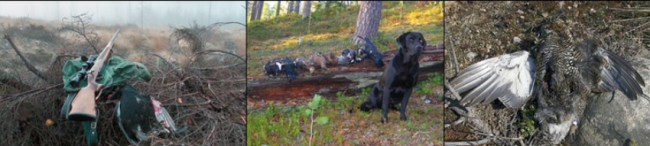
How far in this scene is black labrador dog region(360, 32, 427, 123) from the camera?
429cm

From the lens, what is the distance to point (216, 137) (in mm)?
4656

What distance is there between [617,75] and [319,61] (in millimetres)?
2888

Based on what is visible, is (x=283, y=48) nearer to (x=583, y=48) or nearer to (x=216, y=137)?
(x=216, y=137)

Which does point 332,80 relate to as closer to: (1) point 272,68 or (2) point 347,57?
(2) point 347,57

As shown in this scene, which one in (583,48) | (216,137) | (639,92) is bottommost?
(216,137)

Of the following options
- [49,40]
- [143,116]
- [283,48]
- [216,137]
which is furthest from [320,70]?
[49,40]

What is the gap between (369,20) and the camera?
452cm

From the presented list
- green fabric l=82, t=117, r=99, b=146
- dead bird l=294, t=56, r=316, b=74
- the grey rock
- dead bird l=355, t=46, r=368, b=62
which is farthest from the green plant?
the grey rock

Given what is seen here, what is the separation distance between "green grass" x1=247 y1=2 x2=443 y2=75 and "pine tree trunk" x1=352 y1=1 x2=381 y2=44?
45 millimetres

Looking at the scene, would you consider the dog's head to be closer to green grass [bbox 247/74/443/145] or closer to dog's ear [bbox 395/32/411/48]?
dog's ear [bbox 395/32/411/48]

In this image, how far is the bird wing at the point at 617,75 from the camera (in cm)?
490

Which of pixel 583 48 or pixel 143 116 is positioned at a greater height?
pixel 583 48

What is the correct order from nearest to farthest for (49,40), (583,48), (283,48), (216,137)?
(283,48), (216,137), (583,48), (49,40)

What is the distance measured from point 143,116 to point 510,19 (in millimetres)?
4091
